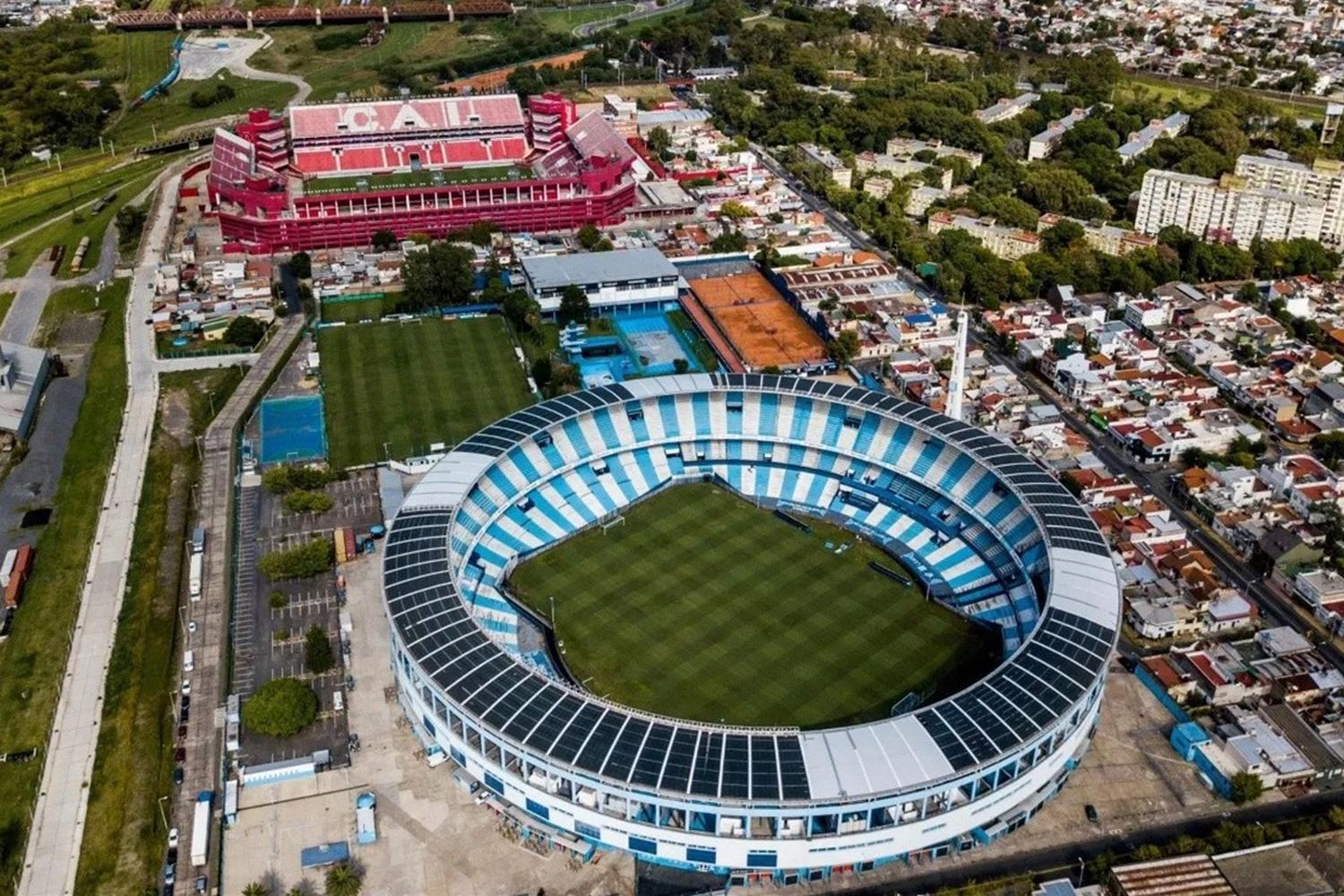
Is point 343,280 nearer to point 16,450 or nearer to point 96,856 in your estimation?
point 16,450

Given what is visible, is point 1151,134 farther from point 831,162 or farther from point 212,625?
point 212,625

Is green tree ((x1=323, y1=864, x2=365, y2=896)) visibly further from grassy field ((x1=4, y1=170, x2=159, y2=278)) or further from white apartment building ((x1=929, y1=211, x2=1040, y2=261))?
white apartment building ((x1=929, y1=211, x2=1040, y2=261))

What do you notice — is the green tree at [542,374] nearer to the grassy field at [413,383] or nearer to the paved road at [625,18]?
the grassy field at [413,383]

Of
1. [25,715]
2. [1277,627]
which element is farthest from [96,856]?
[1277,627]

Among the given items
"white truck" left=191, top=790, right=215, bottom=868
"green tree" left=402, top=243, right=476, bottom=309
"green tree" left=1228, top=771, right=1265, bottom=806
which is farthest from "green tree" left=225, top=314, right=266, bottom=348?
"green tree" left=1228, top=771, right=1265, bottom=806

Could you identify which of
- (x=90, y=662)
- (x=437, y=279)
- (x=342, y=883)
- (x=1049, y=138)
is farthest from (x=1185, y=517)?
(x=1049, y=138)

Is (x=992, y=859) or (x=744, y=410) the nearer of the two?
(x=992, y=859)
